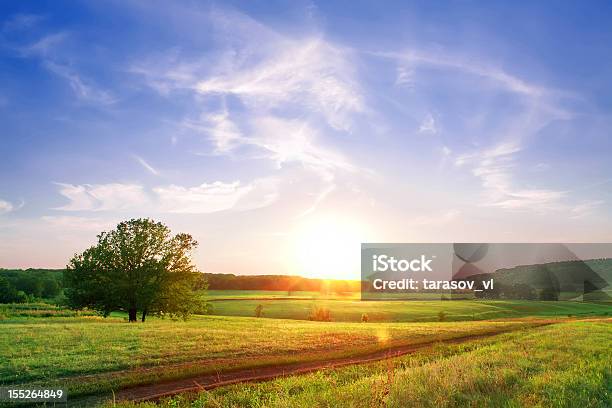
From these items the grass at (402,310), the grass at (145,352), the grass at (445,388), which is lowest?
the grass at (402,310)

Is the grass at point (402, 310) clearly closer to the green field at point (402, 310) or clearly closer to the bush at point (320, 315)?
the green field at point (402, 310)

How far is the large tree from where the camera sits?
150 feet

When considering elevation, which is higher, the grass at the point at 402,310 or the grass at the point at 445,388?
the grass at the point at 445,388

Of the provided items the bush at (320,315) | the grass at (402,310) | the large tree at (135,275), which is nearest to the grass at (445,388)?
the large tree at (135,275)

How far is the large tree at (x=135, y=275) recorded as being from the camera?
45.7 m

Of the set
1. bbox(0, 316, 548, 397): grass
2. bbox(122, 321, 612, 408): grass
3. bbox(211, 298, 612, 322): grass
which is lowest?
bbox(211, 298, 612, 322): grass

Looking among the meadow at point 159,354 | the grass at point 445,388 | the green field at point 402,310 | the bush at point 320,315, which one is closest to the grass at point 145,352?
the meadow at point 159,354

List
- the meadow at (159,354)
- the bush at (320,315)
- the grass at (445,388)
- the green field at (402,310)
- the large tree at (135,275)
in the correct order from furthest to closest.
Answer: the green field at (402,310), the bush at (320,315), the large tree at (135,275), the meadow at (159,354), the grass at (445,388)

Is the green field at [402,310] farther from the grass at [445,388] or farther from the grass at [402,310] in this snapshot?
the grass at [445,388]

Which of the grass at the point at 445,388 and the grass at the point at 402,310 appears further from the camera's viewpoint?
the grass at the point at 402,310

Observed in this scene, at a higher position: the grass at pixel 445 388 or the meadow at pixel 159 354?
the grass at pixel 445 388

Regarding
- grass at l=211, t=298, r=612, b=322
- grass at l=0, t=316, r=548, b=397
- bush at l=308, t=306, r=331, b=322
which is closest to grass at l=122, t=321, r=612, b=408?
grass at l=0, t=316, r=548, b=397

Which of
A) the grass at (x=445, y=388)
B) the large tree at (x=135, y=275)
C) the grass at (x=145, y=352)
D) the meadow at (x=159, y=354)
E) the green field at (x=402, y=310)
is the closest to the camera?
the grass at (x=445, y=388)

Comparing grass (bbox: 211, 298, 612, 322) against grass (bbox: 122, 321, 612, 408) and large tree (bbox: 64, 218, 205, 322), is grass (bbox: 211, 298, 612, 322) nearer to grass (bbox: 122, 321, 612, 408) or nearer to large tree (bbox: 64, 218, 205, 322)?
large tree (bbox: 64, 218, 205, 322)
